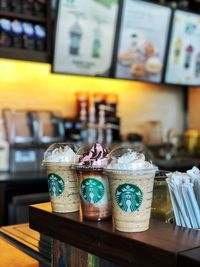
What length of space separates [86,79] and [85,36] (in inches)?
19.7

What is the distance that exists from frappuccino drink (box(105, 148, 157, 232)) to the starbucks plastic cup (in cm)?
17

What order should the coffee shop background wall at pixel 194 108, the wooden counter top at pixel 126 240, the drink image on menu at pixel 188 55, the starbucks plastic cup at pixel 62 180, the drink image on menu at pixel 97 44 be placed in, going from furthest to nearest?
the coffee shop background wall at pixel 194 108, the drink image on menu at pixel 188 55, the drink image on menu at pixel 97 44, the starbucks plastic cup at pixel 62 180, the wooden counter top at pixel 126 240

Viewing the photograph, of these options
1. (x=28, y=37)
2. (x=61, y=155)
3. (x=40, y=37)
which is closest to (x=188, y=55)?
(x=40, y=37)

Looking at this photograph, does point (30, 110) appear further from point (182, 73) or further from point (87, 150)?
point (87, 150)

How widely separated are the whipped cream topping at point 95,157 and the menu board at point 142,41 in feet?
8.32

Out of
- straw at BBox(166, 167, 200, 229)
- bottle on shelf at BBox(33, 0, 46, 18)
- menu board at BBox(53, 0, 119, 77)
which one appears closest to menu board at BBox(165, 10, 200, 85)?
menu board at BBox(53, 0, 119, 77)

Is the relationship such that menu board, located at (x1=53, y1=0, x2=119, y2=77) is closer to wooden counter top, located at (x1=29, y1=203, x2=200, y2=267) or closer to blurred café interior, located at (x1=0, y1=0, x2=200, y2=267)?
blurred café interior, located at (x1=0, y1=0, x2=200, y2=267)

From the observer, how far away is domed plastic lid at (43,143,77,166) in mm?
1073

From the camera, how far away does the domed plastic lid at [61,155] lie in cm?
107

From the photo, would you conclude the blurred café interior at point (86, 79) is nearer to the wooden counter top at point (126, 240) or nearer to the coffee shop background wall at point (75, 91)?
the coffee shop background wall at point (75, 91)

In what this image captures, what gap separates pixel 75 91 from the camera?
3.67 meters

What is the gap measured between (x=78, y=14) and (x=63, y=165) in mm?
2387

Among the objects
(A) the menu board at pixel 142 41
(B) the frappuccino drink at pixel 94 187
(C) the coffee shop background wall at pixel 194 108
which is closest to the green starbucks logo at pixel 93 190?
(B) the frappuccino drink at pixel 94 187

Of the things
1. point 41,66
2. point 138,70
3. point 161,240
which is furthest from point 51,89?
point 161,240
